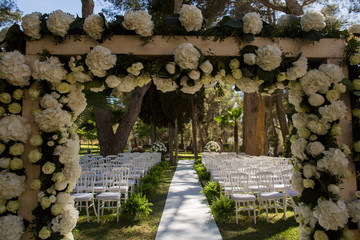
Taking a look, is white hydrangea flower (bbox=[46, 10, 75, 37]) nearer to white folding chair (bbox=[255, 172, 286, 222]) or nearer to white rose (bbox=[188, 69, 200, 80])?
white rose (bbox=[188, 69, 200, 80])

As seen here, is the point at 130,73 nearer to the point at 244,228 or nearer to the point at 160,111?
the point at 244,228

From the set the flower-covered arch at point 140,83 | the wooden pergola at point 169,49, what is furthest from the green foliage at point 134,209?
the wooden pergola at point 169,49

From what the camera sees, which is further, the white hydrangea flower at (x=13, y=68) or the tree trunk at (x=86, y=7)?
the tree trunk at (x=86, y=7)

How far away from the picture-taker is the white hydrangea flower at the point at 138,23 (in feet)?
9.66

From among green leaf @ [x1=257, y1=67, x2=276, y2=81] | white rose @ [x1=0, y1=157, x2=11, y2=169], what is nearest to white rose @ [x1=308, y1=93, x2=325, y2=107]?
green leaf @ [x1=257, y1=67, x2=276, y2=81]

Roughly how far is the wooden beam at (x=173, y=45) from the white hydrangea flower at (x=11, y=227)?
1736 millimetres

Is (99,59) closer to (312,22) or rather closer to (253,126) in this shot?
(312,22)

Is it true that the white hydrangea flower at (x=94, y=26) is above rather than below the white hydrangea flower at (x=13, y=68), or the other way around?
above

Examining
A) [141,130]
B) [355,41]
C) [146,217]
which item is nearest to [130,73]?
[355,41]

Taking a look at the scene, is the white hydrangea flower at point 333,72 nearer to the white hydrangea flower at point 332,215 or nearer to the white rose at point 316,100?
the white rose at point 316,100

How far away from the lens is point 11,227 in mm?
2754

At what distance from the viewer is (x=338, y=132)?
117 inches

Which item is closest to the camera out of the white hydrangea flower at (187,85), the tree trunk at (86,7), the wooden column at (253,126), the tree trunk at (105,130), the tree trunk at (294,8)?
the white hydrangea flower at (187,85)

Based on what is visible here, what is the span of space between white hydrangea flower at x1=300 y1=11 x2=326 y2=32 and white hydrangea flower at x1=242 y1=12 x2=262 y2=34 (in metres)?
0.50
